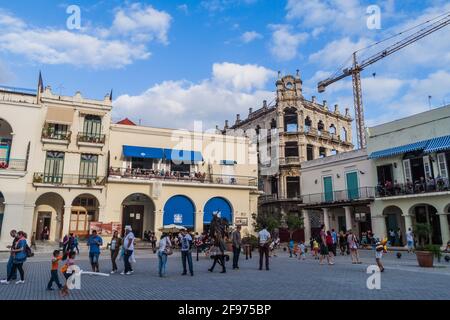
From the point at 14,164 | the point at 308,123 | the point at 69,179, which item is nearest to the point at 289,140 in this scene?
the point at 308,123

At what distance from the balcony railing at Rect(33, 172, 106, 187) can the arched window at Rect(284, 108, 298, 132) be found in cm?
2477

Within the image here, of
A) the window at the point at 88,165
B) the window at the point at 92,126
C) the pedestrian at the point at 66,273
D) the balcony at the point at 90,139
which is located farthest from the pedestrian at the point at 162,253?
the window at the point at 92,126

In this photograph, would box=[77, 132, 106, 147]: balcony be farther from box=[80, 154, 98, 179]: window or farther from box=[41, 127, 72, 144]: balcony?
box=[80, 154, 98, 179]: window

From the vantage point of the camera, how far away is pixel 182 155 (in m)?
31.8

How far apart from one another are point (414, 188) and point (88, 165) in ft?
83.5

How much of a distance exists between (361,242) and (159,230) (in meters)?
17.2

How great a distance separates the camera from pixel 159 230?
27203 millimetres

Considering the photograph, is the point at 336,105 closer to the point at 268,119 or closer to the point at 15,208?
the point at 268,119

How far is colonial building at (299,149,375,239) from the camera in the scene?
30.8 m

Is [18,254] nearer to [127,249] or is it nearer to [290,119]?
[127,249]

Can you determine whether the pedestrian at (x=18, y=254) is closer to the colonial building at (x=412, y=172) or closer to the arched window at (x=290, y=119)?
the colonial building at (x=412, y=172)

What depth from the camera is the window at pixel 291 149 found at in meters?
43.4

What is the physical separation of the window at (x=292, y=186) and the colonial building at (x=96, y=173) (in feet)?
34.6
